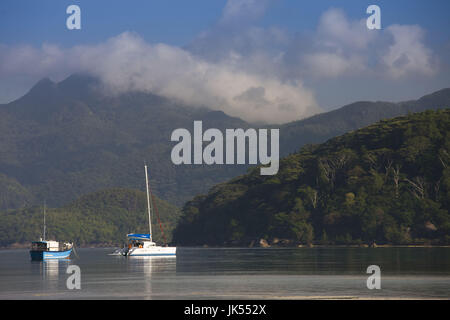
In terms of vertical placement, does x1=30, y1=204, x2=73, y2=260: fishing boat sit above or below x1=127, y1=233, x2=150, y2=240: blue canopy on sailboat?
below

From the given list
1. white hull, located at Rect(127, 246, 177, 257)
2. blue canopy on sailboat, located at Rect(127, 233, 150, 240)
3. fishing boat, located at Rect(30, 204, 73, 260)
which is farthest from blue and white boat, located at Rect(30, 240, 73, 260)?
white hull, located at Rect(127, 246, 177, 257)

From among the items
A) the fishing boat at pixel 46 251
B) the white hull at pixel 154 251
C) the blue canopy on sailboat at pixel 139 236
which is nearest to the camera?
the fishing boat at pixel 46 251

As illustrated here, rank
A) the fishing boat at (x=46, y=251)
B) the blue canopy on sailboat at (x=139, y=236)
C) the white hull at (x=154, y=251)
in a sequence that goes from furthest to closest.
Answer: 1. the blue canopy on sailboat at (x=139, y=236)
2. the white hull at (x=154, y=251)
3. the fishing boat at (x=46, y=251)

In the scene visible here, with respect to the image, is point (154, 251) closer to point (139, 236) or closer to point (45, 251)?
point (139, 236)

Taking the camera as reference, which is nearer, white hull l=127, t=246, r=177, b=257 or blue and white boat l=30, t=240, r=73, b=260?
blue and white boat l=30, t=240, r=73, b=260

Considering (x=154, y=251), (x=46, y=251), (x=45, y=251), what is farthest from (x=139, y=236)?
(x=45, y=251)

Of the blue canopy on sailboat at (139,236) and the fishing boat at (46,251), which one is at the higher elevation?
the blue canopy on sailboat at (139,236)

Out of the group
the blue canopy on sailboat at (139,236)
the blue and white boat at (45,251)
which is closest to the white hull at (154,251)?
the blue canopy on sailboat at (139,236)

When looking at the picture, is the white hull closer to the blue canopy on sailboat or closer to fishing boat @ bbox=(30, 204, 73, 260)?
the blue canopy on sailboat

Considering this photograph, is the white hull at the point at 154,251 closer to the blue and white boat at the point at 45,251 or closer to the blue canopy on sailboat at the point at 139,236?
the blue canopy on sailboat at the point at 139,236

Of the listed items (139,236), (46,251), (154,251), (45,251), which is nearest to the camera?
(45,251)
